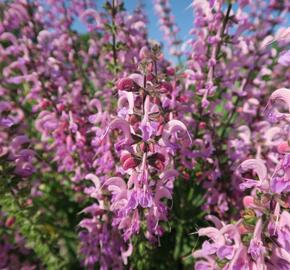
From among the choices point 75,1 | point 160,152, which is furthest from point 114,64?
point 75,1

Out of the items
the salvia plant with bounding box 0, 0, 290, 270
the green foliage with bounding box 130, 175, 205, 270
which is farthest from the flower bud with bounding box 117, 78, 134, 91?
the green foliage with bounding box 130, 175, 205, 270

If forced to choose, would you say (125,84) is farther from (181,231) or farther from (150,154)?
(181,231)

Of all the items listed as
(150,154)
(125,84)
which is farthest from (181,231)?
(125,84)

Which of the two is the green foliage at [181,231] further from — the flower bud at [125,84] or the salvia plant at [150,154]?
the flower bud at [125,84]

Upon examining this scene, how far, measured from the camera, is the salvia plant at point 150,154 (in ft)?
5.42

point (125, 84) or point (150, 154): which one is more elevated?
point (125, 84)

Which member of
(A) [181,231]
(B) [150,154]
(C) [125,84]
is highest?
(C) [125,84]

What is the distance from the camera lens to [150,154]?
5.73 feet

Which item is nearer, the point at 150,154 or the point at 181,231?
the point at 150,154

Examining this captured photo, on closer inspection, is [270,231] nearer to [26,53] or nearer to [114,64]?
[114,64]

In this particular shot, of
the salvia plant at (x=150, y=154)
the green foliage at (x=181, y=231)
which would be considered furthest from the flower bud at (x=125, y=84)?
the green foliage at (x=181, y=231)

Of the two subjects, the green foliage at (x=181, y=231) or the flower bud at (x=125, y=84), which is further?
the green foliage at (x=181, y=231)

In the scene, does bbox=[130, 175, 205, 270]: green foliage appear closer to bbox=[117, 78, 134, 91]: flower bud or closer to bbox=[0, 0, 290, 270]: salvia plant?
bbox=[0, 0, 290, 270]: salvia plant

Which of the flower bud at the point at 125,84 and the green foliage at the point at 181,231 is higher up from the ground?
the flower bud at the point at 125,84
